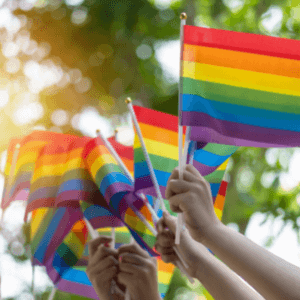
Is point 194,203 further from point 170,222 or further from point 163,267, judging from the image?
point 163,267

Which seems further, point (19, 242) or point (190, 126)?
point (19, 242)

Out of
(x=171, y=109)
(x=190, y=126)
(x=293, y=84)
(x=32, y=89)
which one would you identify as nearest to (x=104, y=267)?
(x=190, y=126)

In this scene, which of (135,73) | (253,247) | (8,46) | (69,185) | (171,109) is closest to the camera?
(253,247)

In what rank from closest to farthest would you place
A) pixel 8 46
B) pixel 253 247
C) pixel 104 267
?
pixel 253 247, pixel 104 267, pixel 8 46

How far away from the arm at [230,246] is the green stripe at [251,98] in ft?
1.38

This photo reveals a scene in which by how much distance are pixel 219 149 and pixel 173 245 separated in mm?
558

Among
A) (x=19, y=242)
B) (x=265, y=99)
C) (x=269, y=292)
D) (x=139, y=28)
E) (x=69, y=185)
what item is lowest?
(x=19, y=242)

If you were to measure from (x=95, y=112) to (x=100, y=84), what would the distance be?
1.66 feet

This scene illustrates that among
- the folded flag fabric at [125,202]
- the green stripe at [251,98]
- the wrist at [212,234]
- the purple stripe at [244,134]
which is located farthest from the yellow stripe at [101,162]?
the wrist at [212,234]

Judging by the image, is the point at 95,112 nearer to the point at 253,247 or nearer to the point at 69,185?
the point at 69,185

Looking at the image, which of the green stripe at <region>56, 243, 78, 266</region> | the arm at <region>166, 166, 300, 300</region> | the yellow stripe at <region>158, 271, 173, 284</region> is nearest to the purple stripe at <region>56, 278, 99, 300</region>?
the green stripe at <region>56, 243, 78, 266</region>

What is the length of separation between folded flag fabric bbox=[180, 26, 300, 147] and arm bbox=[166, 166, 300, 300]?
355 mm

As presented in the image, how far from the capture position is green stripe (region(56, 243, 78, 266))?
2823 mm

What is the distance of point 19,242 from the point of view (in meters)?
7.46
